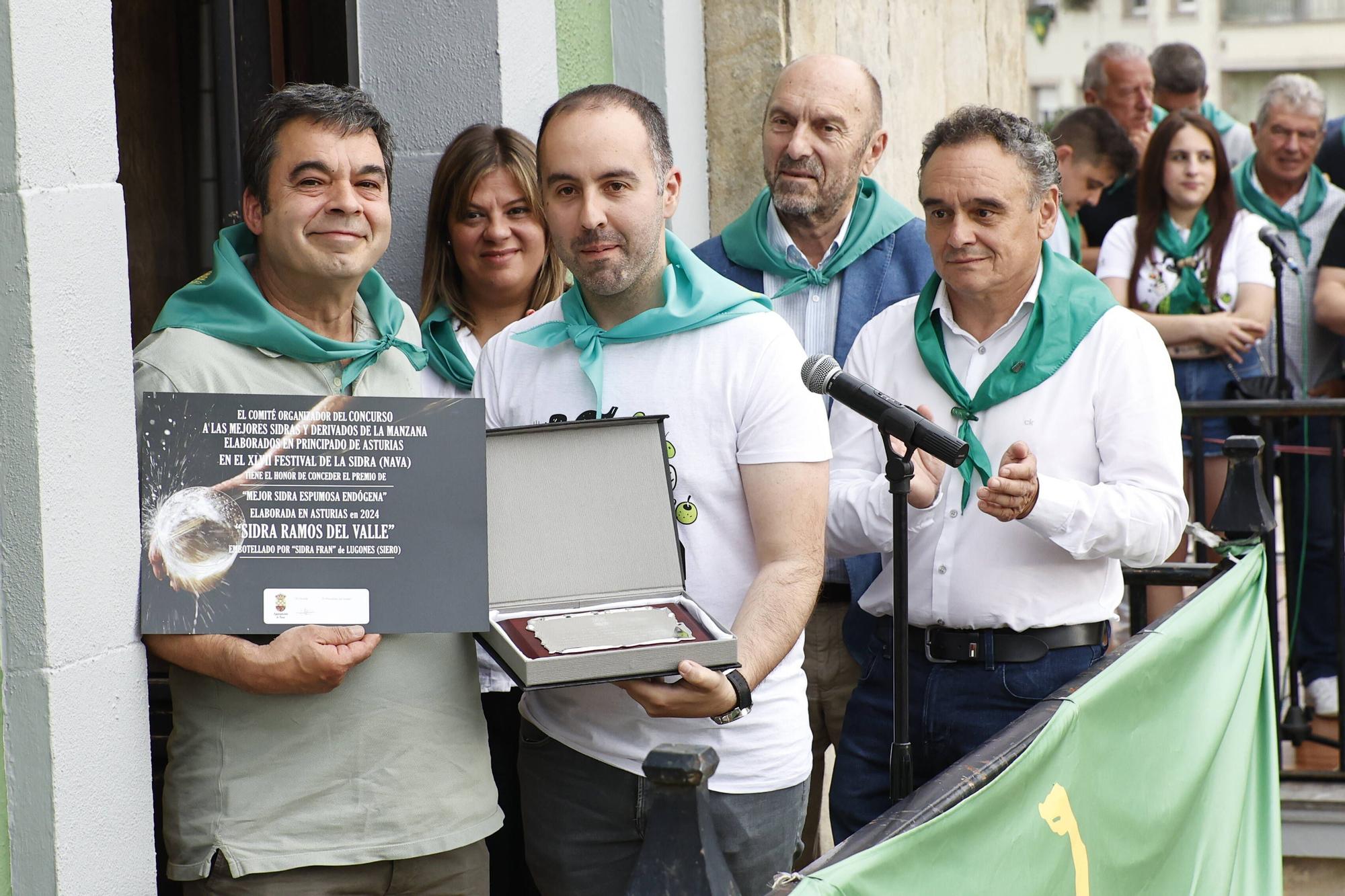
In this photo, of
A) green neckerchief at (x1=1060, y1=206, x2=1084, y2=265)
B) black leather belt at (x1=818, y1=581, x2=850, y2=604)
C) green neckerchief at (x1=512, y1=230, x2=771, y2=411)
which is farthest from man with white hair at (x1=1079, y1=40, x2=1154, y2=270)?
green neckerchief at (x1=512, y1=230, x2=771, y2=411)

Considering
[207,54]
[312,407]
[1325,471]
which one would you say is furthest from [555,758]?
[1325,471]

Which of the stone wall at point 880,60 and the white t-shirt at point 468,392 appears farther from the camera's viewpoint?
the stone wall at point 880,60

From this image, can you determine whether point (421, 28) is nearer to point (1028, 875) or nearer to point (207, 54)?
point (207, 54)

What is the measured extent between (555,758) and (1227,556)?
6.15ft

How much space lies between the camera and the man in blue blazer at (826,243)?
152 inches

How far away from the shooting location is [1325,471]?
5598 millimetres

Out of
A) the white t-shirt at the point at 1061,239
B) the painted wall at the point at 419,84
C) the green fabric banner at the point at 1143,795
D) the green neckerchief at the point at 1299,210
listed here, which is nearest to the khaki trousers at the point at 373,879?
the green fabric banner at the point at 1143,795

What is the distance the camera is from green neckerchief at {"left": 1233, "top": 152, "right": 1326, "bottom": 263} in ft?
20.0

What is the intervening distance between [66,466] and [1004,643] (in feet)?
6.22

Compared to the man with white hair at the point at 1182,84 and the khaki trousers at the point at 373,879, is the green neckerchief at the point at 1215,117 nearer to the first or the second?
the man with white hair at the point at 1182,84

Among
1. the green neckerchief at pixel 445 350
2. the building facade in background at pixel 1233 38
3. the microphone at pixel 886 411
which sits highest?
the building facade in background at pixel 1233 38

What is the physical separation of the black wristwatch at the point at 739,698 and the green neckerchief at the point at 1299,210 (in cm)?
424

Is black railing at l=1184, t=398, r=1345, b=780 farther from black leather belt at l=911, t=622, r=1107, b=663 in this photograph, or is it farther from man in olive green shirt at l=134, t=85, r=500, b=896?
man in olive green shirt at l=134, t=85, r=500, b=896

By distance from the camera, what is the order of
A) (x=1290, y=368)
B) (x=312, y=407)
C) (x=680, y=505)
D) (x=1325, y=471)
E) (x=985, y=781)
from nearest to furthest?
(x=985, y=781)
(x=312, y=407)
(x=680, y=505)
(x=1325, y=471)
(x=1290, y=368)
